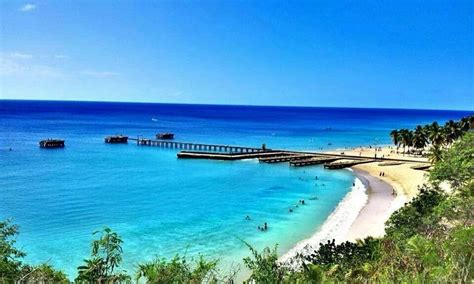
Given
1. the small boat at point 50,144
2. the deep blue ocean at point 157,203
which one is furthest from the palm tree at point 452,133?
the small boat at point 50,144

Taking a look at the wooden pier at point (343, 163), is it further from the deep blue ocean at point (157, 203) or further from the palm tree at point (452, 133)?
the palm tree at point (452, 133)

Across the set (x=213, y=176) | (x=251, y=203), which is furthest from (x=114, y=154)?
(x=251, y=203)

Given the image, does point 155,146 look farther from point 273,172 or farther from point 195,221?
point 195,221

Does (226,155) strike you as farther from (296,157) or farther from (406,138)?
(406,138)

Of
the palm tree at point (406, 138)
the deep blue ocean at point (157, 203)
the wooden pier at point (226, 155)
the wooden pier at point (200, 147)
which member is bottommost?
the deep blue ocean at point (157, 203)

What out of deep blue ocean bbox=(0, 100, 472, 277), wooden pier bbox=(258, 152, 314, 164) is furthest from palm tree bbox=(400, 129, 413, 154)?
deep blue ocean bbox=(0, 100, 472, 277)

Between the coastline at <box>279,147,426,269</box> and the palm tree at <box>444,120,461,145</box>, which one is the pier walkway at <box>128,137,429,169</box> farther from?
the palm tree at <box>444,120,461,145</box>

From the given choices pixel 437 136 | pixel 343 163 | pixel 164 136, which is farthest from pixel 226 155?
pixel 164 136

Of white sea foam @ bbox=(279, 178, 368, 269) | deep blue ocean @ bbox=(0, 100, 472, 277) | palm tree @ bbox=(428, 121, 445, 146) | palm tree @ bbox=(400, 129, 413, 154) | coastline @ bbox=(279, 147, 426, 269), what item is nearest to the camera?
white sea foam @ bbox=(279, 178, 368, 269)
